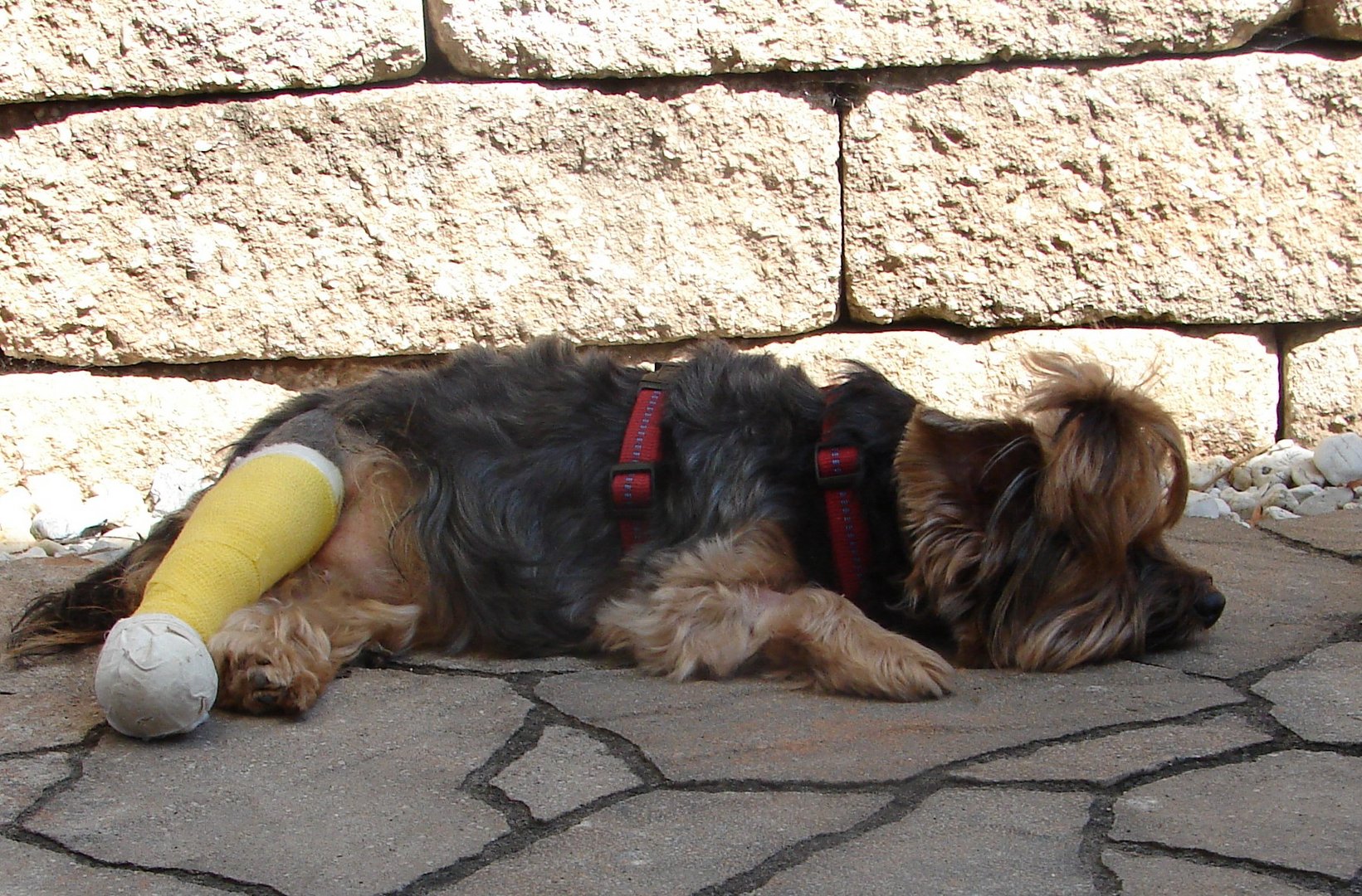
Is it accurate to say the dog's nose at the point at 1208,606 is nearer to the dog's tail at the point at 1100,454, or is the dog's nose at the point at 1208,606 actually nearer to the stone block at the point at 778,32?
the dog's tail at the point at 1100,454

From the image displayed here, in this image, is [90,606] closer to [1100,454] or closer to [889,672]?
[889,672]

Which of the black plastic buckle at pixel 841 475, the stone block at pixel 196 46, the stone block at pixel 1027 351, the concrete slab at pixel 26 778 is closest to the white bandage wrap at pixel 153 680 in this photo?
the concrete slab at pixel 26 778

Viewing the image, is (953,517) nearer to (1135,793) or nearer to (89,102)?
(1135,793)

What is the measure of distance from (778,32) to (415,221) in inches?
58.0

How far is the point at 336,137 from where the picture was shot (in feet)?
15.9

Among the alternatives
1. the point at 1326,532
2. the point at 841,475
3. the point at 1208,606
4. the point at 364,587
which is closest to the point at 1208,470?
the point at 1326,532

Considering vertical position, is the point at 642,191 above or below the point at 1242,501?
above

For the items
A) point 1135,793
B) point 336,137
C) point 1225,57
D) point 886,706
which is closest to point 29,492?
point 336,137

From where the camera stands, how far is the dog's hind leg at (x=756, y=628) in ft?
10.4

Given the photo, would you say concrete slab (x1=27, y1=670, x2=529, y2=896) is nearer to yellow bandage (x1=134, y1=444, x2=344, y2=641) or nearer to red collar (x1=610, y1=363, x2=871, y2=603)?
yellow bandage (x1=134, y1=444, x2=344, y2=641)

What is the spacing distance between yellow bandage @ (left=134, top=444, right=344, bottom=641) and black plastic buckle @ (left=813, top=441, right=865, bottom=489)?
125 centimetres

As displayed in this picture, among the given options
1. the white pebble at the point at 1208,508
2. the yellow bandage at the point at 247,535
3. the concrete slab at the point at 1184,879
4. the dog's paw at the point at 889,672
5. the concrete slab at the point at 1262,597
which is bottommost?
the white pebble at the point at 1208,508

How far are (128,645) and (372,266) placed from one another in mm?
2490

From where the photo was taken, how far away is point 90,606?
3623mm
